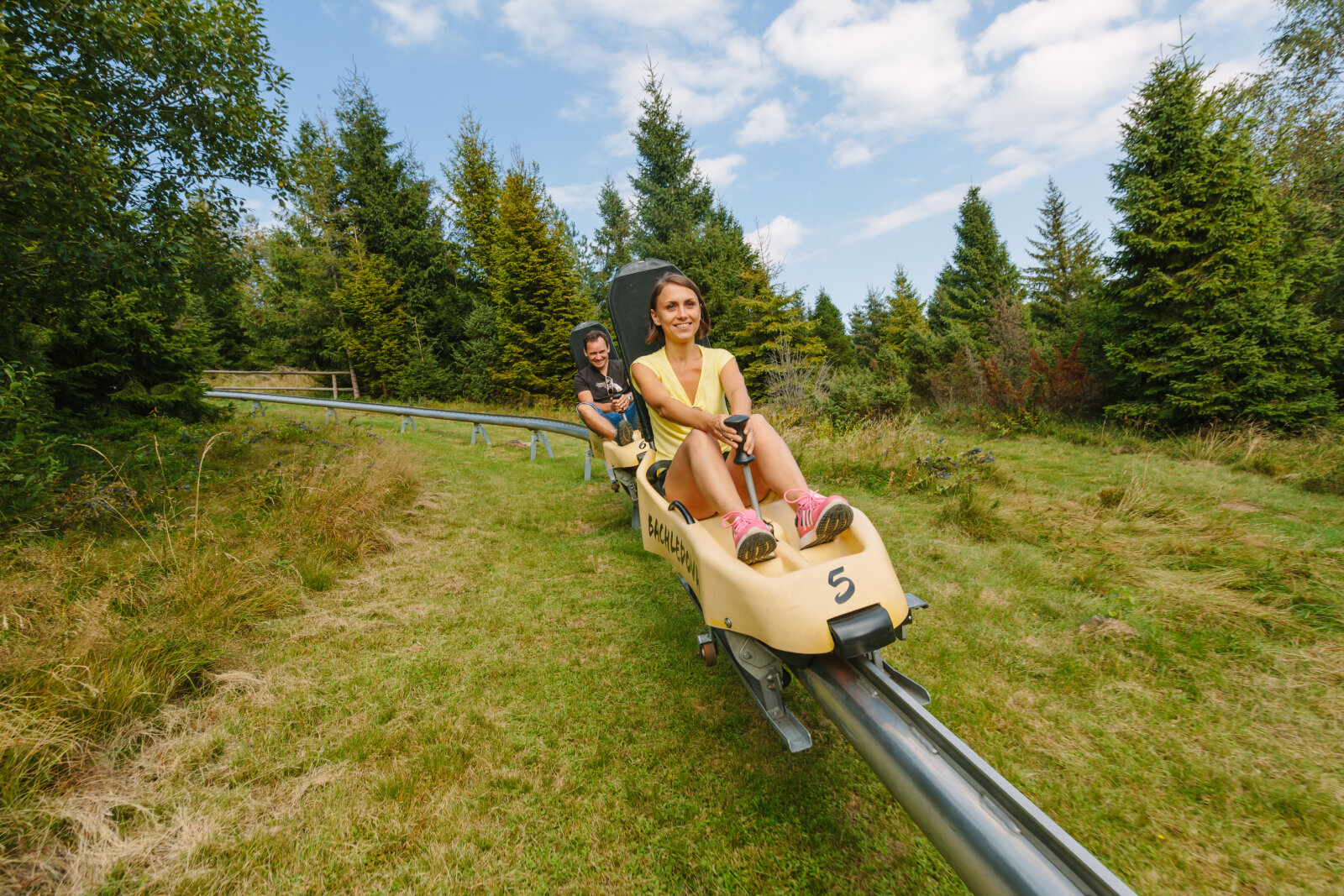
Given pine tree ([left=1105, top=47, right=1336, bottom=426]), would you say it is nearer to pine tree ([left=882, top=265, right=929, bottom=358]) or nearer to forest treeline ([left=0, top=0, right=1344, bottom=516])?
forest treeline ([left=0, top=0, right=1344, bottom=516])

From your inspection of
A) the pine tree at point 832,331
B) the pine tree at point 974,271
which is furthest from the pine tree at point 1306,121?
the pine tree at point 832,331

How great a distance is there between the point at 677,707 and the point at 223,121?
607 cm

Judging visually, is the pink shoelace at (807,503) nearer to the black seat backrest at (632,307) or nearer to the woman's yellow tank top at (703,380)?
the woman's yellow tank top at (703,380)

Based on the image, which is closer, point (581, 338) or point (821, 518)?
point (821, 518)

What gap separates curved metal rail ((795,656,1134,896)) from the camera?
2.92ft

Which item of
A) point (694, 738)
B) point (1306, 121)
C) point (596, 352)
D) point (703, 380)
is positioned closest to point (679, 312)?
point (703, 380)

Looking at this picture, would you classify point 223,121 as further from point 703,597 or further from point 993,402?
point 993,402

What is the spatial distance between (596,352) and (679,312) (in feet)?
8.45

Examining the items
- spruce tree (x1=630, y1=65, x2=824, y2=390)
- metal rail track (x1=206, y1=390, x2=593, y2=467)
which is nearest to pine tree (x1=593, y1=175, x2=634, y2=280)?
spruce tree (x1=630, y1=65, x2=824, y2=390)

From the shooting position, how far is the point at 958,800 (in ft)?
3.40

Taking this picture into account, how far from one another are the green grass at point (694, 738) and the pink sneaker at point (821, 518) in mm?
809

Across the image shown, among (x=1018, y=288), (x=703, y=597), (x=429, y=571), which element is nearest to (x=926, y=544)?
(x=703, y=597)

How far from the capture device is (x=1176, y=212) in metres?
7.60

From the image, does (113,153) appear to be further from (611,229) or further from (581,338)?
(611,229)
